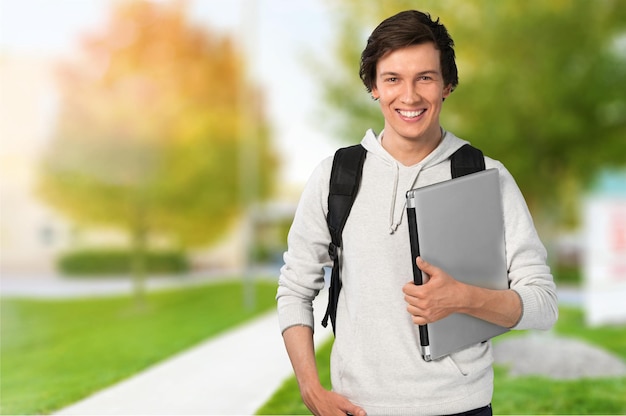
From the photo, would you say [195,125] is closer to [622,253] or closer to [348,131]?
[348,131]

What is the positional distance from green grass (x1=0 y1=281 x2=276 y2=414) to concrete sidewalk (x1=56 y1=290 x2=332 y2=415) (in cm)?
31

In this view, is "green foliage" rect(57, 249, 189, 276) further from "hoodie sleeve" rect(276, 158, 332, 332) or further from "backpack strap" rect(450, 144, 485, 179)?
"backpack strap" rect(450, 144, 485, 179)

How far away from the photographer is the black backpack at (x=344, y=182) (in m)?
1.51

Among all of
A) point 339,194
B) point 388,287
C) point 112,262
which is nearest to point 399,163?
point 339,194

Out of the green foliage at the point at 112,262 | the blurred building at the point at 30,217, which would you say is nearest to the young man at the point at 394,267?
the blurred building at the point at 30,217

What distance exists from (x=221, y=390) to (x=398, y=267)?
3.46m

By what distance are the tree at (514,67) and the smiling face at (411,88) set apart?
26.5 ft

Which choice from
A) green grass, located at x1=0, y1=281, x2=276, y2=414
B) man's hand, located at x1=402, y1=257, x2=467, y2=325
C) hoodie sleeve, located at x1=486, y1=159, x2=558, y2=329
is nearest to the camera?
man's hand, located at x1=402, y1=257, x2=467, y2=325

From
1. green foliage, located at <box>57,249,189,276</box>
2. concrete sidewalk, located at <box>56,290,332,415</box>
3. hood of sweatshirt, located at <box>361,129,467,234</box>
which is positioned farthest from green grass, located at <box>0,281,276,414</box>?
hood of sweatshirt, located at <box>361,129,467,234</box>

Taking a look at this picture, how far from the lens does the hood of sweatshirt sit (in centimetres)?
151

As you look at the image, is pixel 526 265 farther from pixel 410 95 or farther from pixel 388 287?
pixel 410 95

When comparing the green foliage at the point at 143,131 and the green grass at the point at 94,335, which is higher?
the green foliage at the point at 143,131

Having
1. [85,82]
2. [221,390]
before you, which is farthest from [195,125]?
[221,390]

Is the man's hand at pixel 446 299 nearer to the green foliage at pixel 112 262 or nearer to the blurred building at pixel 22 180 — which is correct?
the blurred building at pixel 22 180
